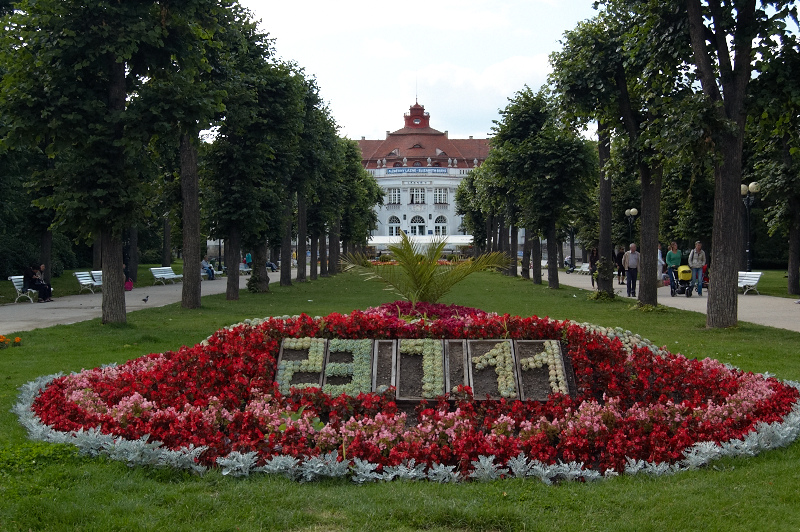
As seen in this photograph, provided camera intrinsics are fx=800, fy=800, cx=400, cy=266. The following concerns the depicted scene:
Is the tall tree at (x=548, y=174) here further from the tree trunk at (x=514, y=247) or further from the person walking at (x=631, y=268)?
the tree trunk at (x=514, y=247)

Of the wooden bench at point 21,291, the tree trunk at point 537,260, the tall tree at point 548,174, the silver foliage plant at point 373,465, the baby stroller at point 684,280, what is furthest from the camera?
the tree trunk at point 537,260

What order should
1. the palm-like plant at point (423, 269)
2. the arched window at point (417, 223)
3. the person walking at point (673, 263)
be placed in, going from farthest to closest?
the arched window at point (417, 223) < the person walking at point (673, 263) < the palm-like plant at point (423, 269)

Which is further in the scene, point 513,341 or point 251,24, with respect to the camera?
point 251,24

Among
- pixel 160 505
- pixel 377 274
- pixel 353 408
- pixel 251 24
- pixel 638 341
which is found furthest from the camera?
pixel 251 24

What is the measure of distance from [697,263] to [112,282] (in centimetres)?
1860

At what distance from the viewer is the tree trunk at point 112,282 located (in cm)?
1432

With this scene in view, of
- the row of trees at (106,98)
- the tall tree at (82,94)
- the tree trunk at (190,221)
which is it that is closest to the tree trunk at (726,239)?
the row of trees at (106,98)

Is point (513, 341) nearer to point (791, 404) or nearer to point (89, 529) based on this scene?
point (791, 404)

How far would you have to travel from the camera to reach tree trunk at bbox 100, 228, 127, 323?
14320mm

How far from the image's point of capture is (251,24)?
22938 mm

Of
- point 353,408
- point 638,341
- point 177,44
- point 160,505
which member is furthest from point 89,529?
point 177,44

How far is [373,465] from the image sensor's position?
208 inches

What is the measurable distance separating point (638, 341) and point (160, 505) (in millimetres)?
5714

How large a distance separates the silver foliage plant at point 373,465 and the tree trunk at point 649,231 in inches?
520
